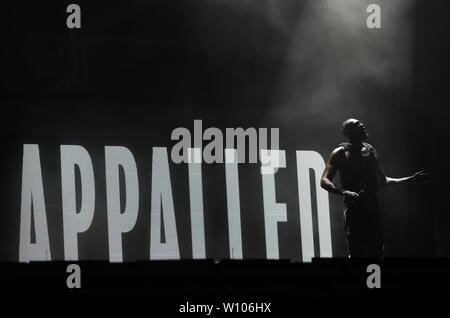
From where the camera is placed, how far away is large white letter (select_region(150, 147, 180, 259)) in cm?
982

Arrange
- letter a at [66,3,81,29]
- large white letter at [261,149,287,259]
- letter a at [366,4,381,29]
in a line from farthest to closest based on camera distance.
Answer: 1. letter a at [366,4,381,29]
2. large white letter at [261,149,287,259]
3. letter a at [66,3,81,29]

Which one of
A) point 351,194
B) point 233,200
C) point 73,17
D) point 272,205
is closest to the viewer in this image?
point 351,194

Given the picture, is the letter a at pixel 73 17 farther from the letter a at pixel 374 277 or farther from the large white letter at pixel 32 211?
the letter a at pixel 374 277

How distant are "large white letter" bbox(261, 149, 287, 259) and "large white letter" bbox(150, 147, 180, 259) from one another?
1.29 meters

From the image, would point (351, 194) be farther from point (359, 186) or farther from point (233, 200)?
point (233, 200)

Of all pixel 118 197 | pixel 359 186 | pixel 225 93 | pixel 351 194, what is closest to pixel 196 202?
pixel 118 197

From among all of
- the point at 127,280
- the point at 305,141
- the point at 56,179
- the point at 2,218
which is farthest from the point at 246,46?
the point at 127,280

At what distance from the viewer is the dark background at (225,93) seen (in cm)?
966

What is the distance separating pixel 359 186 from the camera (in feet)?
23.2

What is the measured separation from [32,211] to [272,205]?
3191mm

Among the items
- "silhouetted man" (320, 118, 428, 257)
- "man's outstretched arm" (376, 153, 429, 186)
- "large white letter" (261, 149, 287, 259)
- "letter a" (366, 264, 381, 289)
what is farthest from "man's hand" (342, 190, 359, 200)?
"large white letter" (261, 149, 287, 259)

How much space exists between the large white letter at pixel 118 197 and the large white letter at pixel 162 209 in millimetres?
250

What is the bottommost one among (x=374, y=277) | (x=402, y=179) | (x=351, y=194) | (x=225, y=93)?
(x=374, y=277)

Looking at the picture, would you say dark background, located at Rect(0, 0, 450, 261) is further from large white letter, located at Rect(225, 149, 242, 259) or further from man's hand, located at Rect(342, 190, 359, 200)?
man's hand, located at Rect(342, 190, 359, 200)
